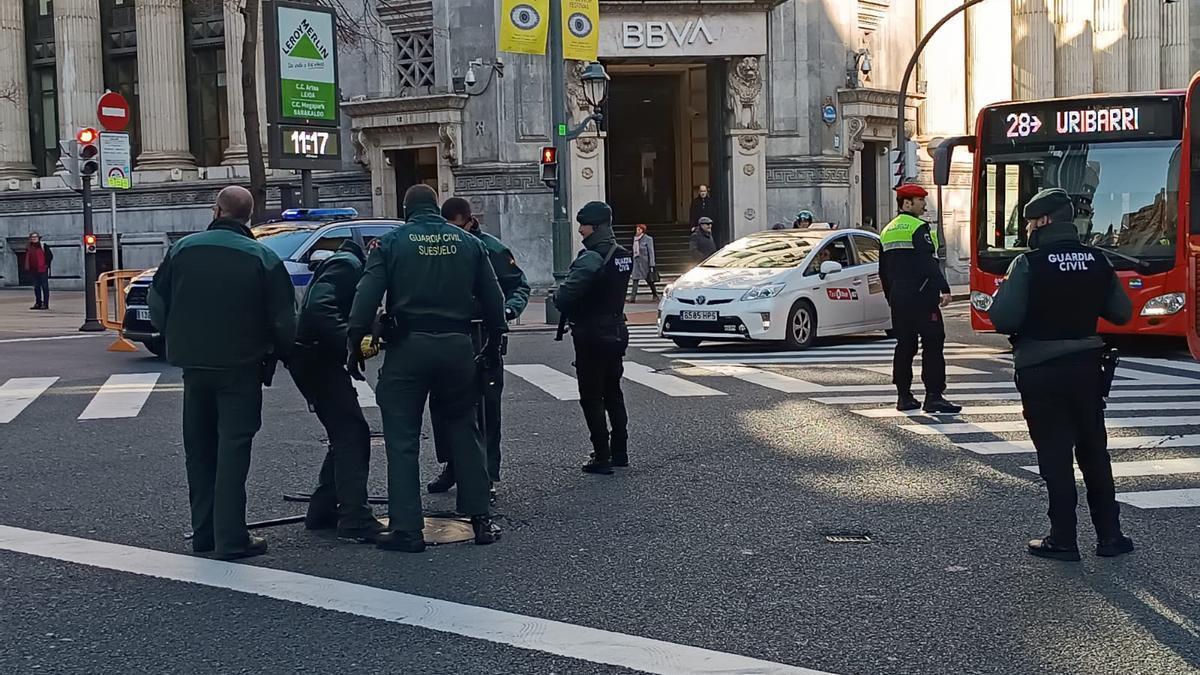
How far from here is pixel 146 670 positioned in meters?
5.34

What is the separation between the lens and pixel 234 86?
3838cm

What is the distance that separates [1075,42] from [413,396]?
39.4m

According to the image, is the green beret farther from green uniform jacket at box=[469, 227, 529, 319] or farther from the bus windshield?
the bus windshield

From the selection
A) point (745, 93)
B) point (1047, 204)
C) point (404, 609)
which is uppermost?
point (745, 93)

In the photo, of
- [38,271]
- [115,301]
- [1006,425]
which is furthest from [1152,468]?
[38,271]

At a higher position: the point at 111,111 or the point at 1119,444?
the point at 111,111

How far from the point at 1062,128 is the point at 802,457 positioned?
8492 millimetres

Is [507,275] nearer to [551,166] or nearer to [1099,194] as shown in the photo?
[1099,194]

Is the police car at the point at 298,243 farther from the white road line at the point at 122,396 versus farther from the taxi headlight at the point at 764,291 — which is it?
the taxi headlight at the point at 764,291

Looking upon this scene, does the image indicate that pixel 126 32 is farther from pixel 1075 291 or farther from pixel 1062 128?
pixel 1075 291

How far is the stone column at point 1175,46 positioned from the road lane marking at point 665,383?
3604cm

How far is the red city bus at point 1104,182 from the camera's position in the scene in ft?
53.8

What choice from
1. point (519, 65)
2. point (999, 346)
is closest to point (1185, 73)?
point (519, 65)

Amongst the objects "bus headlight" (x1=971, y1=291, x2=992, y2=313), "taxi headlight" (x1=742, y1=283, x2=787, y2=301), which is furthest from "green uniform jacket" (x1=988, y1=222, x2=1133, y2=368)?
"taxi headlight" (x1=742, y1=283, x2=787, y2=301)
